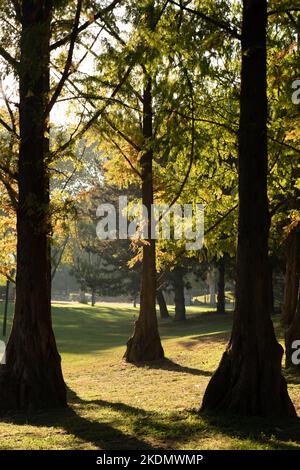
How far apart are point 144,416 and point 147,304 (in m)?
11.1

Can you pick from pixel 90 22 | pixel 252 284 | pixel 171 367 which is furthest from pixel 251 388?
pixel 171 367

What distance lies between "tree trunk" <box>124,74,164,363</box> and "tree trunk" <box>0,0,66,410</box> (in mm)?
8461

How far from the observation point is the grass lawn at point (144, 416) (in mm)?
7984

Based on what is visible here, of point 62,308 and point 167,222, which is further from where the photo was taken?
point 62,308

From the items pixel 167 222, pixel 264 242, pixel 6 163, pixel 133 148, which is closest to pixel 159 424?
pixel 264 242

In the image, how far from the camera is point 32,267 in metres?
12.0

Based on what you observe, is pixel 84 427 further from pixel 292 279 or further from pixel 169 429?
pixel 292 279

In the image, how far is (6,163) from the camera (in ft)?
39.9

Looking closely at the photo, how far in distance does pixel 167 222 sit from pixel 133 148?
2.97 metres

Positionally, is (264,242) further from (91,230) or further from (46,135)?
(91,230)

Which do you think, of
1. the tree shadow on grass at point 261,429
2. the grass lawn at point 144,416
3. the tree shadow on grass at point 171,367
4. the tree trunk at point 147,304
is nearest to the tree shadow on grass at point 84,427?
the grass lawn at point 144,416

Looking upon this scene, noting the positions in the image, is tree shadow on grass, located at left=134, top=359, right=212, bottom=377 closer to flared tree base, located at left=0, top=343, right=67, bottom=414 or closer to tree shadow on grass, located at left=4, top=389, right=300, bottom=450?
flared tree base, located at left=0, top=343, right=67, bottom=414

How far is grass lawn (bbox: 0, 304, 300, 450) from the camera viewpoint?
7.98 meters

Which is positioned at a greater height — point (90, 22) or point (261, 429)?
point (90, 22)
